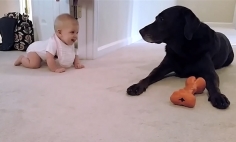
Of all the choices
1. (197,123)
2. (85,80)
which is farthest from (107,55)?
(197,123)

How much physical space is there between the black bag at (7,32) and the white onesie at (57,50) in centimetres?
54

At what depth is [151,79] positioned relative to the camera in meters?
1.37

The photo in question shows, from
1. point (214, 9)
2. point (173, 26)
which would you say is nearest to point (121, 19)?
point (173, 26)

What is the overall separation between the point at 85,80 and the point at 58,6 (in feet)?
2.47

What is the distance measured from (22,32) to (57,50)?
74 centimetres

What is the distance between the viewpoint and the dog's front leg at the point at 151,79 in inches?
47.3

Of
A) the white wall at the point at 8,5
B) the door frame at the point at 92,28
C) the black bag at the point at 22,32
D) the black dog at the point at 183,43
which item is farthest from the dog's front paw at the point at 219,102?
the white wall at the point at 8,5

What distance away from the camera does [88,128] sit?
0.88 m

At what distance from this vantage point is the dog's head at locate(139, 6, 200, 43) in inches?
52.4

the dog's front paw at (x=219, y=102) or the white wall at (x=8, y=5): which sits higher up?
the white wall at (x=8, y=5)

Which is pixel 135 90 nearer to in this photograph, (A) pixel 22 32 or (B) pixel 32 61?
(B) pixel 32 61

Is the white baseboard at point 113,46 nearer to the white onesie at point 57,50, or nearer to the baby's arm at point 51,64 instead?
the white onesie at point 57,50

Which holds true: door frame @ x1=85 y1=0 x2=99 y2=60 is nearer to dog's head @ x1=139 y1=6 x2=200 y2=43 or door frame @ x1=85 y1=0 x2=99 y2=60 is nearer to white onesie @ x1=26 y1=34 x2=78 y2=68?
white onesie @ x1=26 y1=34 x2=78 y2=68

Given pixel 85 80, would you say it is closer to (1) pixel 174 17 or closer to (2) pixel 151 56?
(1) pixel 174 17
